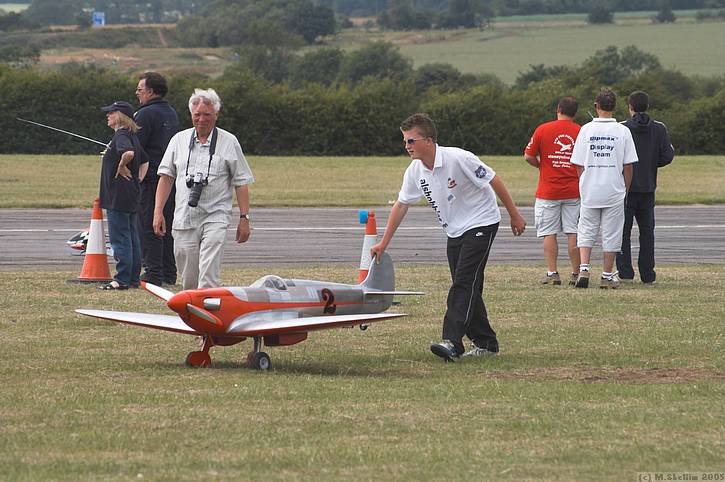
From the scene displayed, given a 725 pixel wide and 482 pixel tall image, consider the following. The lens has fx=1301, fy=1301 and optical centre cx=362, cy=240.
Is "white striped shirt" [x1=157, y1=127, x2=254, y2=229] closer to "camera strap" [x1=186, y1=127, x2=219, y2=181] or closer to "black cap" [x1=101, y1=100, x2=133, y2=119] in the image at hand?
"camera strap" [x1=186, y1=127, x2=219, y2=181]

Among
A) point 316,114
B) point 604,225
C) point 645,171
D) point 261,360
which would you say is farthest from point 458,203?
point 316,114

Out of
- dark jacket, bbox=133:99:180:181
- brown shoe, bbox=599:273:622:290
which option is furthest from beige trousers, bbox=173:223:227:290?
brown shoe, bbox=599:273:622:290

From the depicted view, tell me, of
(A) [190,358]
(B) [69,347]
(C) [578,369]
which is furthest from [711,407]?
(B) [69,347]

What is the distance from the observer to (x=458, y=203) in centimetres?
927

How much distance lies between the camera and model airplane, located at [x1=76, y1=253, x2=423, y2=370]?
27.9 ft

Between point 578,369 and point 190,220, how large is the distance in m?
3.03

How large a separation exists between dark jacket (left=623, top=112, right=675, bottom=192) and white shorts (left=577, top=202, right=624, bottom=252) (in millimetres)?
832

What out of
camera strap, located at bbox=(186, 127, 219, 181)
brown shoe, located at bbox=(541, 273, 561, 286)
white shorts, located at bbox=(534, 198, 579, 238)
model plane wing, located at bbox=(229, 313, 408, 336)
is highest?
camera strap, located at bbox=(186, 127, 219, 181)

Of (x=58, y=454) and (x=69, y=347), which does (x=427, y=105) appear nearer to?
(x=69, y=347)

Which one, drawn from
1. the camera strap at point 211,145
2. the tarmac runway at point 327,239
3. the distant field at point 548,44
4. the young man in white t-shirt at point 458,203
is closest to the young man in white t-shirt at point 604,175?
the tarmac runway at point 327,239

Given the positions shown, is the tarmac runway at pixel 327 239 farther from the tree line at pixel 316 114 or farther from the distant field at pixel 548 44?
the distant field at pixel 548 44

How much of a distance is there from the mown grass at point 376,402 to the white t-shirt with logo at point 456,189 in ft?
3.35

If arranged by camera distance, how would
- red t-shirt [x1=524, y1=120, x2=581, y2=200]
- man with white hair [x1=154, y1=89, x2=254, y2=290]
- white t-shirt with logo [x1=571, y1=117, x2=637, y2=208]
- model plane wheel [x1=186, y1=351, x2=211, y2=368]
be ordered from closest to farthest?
model plane wheel [x1=186, y1=351, x2=211, y2=368] → man with white hair [x1=154, y1=89, x2=254, y2=290] → white t-shirt with logo [x1=571, y1=117, x2=637, y2=208] → red t-shirt [x1=524, y1=120, x2=581, y2=200]

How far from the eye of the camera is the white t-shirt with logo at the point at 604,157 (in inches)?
512
